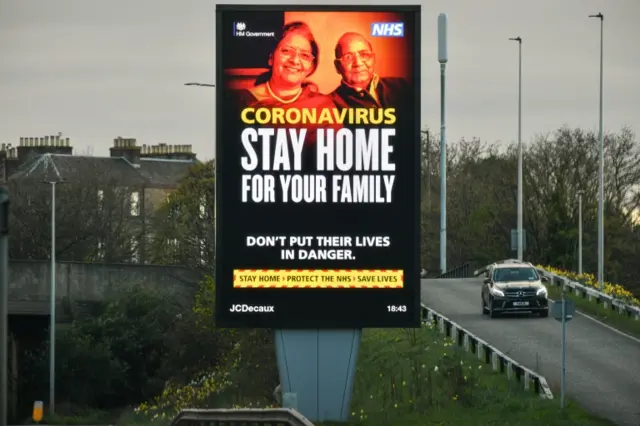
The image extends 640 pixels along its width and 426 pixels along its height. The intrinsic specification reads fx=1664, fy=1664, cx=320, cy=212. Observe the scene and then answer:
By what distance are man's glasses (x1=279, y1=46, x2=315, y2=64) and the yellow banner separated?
12.7 ft

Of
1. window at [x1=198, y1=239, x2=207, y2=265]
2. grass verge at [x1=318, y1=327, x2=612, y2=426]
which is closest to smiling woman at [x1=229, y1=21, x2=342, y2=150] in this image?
grass verge at [x1=318, y1=327, x2=612, y2=426]

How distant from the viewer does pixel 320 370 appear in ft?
108

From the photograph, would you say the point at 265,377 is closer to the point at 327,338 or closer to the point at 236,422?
the point at 327,338

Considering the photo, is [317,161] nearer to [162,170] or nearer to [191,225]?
[191,225]

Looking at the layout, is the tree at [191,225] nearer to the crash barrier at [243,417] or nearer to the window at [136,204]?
the window at [136,204]

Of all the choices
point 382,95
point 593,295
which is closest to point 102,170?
point 593,295

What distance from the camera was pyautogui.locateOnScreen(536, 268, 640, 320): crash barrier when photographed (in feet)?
170

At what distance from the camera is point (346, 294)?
31.0m

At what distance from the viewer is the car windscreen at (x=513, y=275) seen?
50.3 m

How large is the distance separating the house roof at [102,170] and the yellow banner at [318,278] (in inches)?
2719

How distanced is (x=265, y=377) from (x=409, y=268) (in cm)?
1566

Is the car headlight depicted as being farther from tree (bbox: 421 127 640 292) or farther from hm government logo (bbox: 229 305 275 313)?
tree (bbox: 421 127 640 292)

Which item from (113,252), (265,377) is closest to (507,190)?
(113,252)

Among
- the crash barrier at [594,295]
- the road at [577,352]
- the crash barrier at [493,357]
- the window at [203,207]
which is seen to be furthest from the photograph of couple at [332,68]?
the window at [203,207]
